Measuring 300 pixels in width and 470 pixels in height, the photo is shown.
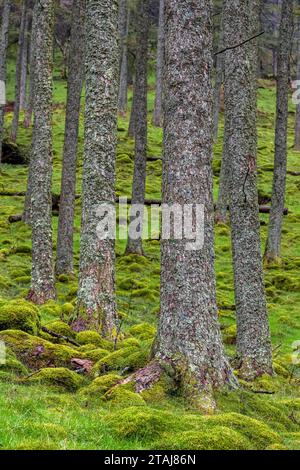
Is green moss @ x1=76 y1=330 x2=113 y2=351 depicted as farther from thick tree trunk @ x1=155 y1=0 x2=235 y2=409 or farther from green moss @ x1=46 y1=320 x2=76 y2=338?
thick tree trunk @ x1=155 y1=0 x2=235 y2=409

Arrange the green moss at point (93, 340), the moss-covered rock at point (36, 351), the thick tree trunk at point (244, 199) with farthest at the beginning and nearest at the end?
the thick tree trunk at point (244, 199) < the green moss at point (93, 340) < the moss-covered rock at point (36, 351)

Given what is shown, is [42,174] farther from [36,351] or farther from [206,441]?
[206,441]

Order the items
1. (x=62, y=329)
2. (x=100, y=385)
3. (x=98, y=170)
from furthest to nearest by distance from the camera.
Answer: (x=98, y=170), (x=62, y=329), (x=100, y=385)

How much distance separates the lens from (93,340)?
11352mm

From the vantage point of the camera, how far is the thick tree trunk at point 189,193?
7.94 metres

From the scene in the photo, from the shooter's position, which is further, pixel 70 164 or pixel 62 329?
pixel 70 164

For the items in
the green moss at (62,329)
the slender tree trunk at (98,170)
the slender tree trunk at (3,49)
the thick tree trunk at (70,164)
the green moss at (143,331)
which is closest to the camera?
the green moss at (62,329)

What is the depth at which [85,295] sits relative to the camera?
39.8 feet

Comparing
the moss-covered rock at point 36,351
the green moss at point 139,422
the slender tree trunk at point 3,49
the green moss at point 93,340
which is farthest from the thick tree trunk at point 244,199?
the slender tree trunk at point 3,49

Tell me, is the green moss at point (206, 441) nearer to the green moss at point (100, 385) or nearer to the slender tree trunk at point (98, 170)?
the green moss at point (100, 385)

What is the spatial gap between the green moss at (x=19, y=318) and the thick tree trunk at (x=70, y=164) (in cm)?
951

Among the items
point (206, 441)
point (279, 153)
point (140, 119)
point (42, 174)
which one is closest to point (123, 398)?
point (206, 441)

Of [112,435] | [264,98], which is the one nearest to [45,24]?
[112,435]

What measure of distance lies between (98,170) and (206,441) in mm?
7179
